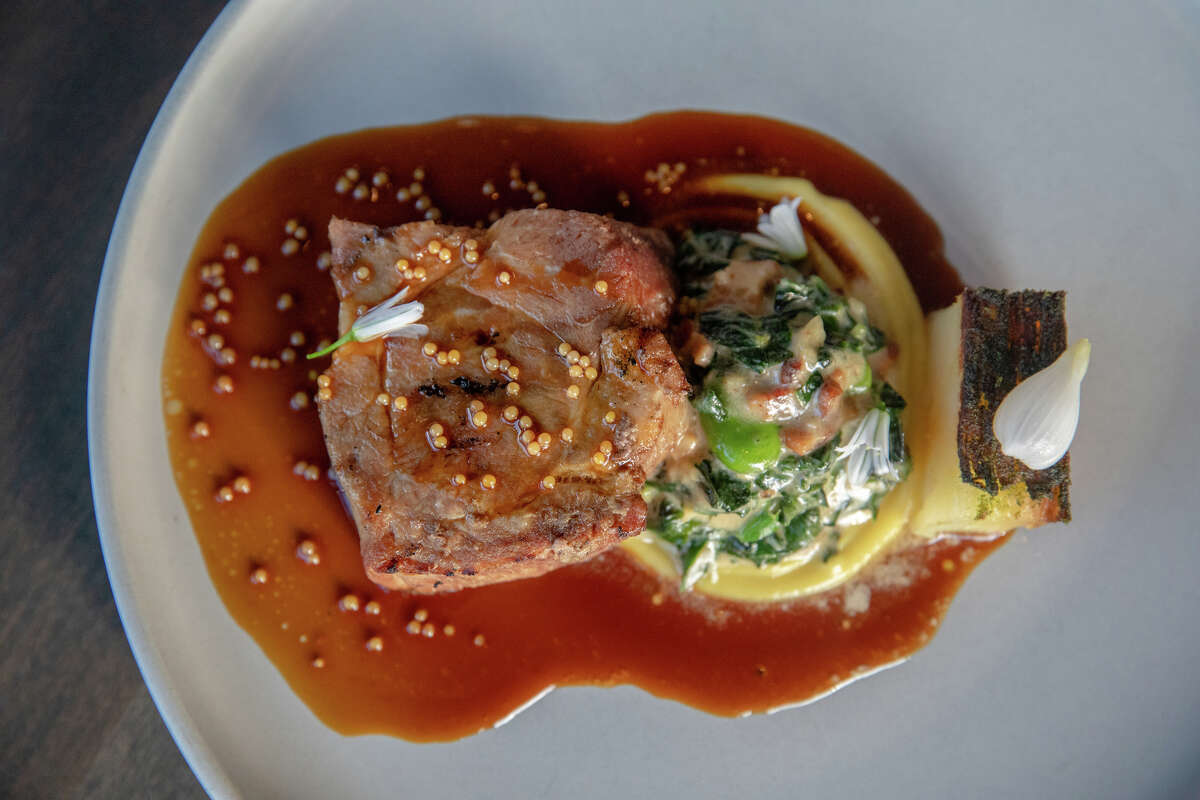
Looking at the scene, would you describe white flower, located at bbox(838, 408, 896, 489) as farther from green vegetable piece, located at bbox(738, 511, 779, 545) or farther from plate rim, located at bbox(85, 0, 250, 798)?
plate rim, located at bbox(85, 0, 250, 798)

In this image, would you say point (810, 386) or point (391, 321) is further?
point (810, 386)

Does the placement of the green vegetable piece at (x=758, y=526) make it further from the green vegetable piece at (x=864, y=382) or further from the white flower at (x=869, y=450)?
the green vegetable piece at (x=864, y=382)

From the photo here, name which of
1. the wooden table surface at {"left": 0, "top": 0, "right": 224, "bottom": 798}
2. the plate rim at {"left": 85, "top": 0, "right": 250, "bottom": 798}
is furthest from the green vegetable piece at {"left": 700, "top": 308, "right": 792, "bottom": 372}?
the wooden table surface at {"left": 0, "top": 0, "right": 224, "bottom": 798}

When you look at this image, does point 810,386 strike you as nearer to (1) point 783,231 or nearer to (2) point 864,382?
(2) point 864,382

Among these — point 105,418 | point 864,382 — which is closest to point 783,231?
point 864,382

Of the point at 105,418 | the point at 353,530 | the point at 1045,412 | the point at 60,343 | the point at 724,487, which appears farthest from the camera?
the point at 353,530

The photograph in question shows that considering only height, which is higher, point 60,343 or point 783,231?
point 783,231
